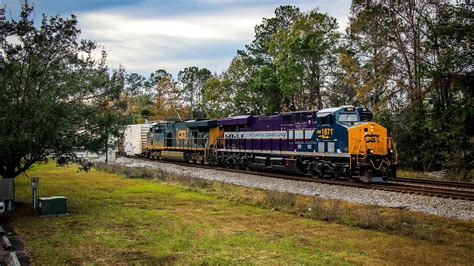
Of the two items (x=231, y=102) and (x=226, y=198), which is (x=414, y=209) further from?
(x=231, y=102)

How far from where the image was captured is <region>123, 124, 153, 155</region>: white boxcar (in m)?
47.0

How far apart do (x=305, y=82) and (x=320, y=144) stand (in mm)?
→ 20479

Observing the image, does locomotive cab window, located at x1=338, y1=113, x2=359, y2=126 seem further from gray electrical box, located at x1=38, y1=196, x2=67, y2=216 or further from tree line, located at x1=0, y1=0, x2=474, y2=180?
gray electrical box, located at x1=38, y1=196, x2=67, y2=216

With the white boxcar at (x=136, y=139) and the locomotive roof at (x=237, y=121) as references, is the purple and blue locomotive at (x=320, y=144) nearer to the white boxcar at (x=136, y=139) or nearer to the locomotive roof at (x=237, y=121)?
the locomotive roof at (x=237, y=121)

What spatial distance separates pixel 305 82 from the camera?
136ft

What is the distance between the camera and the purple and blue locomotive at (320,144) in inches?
776

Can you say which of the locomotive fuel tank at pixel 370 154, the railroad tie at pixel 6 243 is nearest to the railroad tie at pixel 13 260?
the railroad tie at pixel 6 243

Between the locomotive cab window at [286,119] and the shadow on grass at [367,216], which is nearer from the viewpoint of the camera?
the shadow on grass at [367,216]

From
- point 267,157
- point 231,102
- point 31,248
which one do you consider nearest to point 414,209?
point 31,248

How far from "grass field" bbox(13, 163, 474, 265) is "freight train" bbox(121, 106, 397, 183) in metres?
7.57

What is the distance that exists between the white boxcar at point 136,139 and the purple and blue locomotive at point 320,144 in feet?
64.4

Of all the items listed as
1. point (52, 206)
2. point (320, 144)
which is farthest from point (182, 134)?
point (52, 206)

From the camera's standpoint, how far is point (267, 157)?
2664 centimetres

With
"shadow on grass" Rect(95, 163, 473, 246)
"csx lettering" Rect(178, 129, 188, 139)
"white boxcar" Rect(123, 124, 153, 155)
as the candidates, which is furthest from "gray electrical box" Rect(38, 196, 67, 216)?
"white boxcar" Rect(123, 124, 153, 155)
